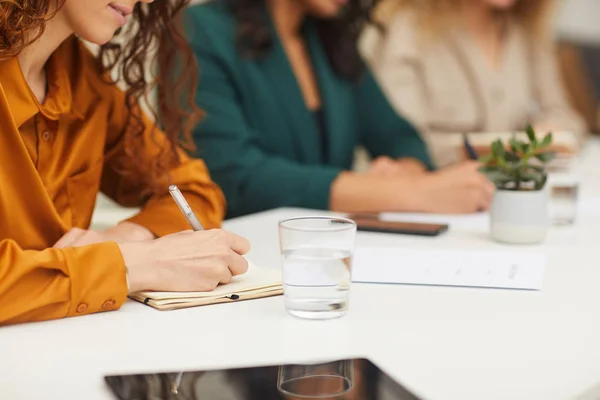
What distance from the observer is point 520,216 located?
1306 millimetres

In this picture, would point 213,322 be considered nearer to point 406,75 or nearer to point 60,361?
point 60,361

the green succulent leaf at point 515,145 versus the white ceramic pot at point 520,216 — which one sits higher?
the green succulent leaf at point 515,145

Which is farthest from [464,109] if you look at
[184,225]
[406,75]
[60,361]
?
[60,361]

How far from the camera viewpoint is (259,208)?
181 centimetres

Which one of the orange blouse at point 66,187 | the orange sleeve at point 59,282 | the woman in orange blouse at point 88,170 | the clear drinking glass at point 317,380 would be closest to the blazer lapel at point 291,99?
the woman in orange blouse at point 88,170

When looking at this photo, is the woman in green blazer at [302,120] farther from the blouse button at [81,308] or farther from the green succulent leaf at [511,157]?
the blouse button at [81,308]

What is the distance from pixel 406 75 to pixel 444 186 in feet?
3.70

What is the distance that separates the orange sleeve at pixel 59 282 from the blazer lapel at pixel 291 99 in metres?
1.13

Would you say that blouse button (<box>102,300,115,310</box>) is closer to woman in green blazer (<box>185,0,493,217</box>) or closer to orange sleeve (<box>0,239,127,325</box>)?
orange sleeve (<box>0,239,127,325</box>)

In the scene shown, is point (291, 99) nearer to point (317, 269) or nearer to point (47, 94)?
point (47, 94)

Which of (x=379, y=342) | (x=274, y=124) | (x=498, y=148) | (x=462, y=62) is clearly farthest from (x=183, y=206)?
(x=462, y=62)

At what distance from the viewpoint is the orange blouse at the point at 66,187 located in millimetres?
897

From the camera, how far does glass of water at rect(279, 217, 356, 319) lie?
0.89 m

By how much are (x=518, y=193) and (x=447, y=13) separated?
5.19 ft
